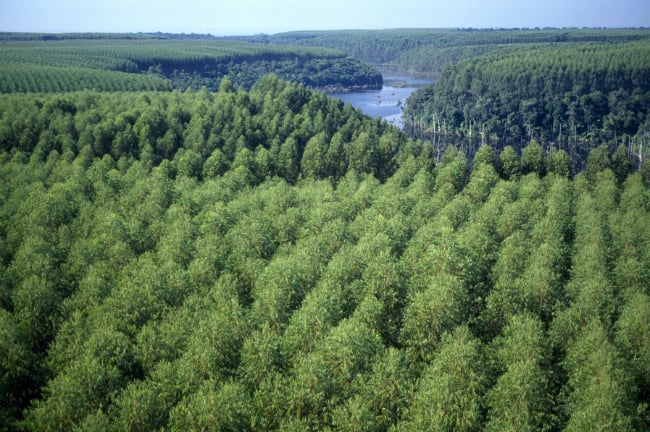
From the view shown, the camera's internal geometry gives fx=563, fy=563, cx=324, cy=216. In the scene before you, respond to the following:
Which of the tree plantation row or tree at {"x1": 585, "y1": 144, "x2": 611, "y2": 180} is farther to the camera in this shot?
tree at {"x1": 585, "y1": 144, "x2": 611, "y2": 180}

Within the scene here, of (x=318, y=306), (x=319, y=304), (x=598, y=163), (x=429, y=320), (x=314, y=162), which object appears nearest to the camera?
(x=429, y=320)

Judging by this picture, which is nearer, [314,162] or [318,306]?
[318,306]

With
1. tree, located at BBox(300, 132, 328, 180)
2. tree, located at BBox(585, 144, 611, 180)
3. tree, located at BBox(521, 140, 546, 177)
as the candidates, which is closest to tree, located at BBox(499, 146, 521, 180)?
tree, located at BBox(521, 140, 546, 177)

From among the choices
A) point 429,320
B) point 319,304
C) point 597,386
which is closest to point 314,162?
point 319,304

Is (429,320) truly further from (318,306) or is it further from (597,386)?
(597,386)

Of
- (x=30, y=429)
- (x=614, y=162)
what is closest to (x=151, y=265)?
(x=30, y=429)

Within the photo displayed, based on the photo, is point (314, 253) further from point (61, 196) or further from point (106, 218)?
point (61, 196)

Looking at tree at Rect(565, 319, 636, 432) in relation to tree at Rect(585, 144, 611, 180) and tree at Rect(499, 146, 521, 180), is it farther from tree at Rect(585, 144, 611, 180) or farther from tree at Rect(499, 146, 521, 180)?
tree at Rect(585, 144, 611, 180)

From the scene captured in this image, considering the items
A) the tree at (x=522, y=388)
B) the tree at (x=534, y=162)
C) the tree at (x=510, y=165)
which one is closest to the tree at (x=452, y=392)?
the tree at (x=522, y=388)

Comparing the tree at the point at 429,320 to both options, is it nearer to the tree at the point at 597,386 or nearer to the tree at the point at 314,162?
the tree at the point at 597,386
